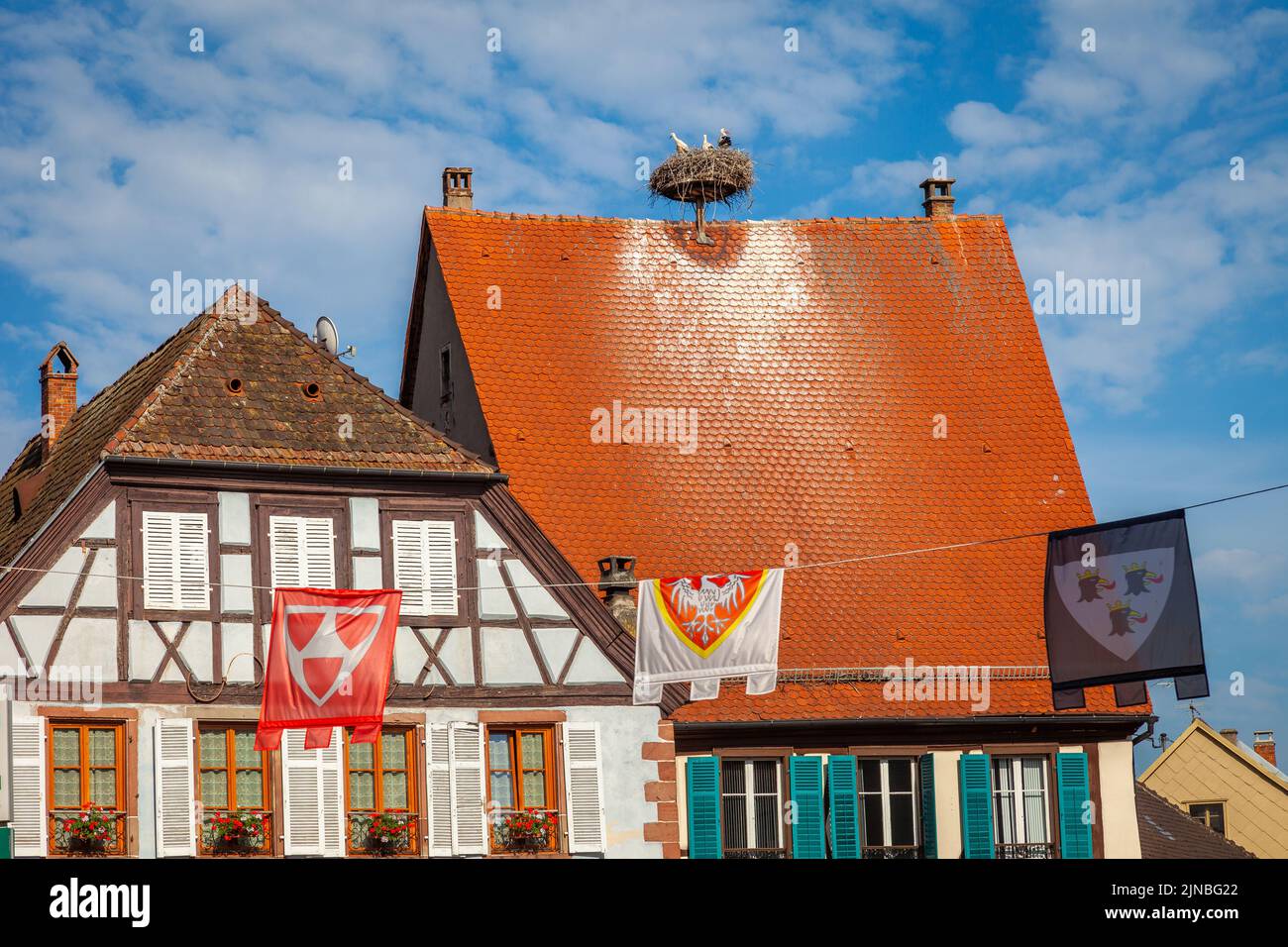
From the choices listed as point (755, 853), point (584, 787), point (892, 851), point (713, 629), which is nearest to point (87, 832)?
point (584, 787)

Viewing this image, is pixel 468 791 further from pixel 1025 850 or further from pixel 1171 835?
pixel 1171 835

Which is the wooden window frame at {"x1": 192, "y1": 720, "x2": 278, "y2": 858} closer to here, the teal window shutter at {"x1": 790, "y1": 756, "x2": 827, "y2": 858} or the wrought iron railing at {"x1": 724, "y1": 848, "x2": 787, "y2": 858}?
the wrought iron railing at {"x1": 724, "y1": 848, "x2": 787, "y2": 858}

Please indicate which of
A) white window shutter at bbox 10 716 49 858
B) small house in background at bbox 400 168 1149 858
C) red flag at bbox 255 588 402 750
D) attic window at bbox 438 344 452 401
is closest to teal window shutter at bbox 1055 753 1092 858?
small house in background at bbox 400 168 1149 858

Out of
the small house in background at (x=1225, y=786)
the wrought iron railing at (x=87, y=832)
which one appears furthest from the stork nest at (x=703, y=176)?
the small house in background at (x=1225, y=786)

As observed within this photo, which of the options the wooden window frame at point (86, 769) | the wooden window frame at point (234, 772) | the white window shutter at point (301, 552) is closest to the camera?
the wooden window frame at point (86, 769)

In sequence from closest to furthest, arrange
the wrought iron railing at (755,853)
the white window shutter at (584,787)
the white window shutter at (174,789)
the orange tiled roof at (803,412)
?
the white window shutter at (174,789) < the white window shutter at (584,787) < the wrought iron railing at (755,853) < the orange tiled roof at (803,412)

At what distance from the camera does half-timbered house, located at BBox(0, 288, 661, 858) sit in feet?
80.0

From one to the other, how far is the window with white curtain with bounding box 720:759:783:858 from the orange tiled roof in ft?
2.47

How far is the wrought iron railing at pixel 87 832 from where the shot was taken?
78.1 ft

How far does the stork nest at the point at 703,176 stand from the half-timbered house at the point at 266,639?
9.45 m

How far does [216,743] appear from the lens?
2503 centimetres

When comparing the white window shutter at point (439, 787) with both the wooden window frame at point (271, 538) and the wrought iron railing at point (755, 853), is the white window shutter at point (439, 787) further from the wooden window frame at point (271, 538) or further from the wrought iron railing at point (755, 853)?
the wrought iron railing at point (755, 853)
